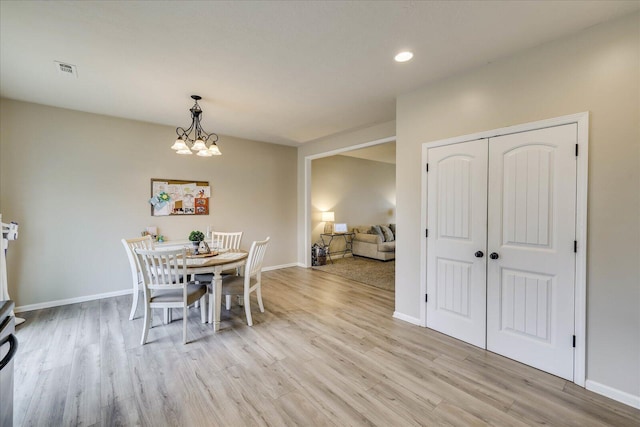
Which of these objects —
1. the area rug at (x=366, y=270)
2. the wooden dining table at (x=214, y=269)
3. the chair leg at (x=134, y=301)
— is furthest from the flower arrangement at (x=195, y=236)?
the area rug at (x=366, y=270)

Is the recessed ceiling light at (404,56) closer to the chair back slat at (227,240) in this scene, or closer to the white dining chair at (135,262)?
the white dining chair at (135,262)

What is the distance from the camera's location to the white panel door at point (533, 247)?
2.17 m

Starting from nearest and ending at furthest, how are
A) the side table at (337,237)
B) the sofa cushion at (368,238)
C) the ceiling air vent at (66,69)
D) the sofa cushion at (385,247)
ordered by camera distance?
1. the ceiling air vent at (66,69)
2. the sofa cushion at (385,247)
3. the sofa cushion at (368,238)
4. the side table at (337,237)

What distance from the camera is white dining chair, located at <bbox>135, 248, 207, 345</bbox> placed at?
2.66 m

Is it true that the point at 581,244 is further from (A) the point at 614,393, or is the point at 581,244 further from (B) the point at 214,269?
(B) the point at 214,269

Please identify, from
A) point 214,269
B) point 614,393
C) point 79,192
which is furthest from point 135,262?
point 614,393

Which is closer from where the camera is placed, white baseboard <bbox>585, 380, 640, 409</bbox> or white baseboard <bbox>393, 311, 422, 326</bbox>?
white baseboard <bbox>585, 380, 640, 409</bbox>

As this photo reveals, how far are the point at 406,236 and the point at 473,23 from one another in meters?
2.10

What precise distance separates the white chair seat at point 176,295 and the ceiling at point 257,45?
226 centimetres

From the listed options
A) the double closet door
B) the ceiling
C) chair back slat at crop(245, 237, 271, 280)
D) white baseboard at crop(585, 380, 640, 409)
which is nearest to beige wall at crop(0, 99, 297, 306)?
the ceiling

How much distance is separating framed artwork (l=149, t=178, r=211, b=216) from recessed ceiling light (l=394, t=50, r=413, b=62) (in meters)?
3.86

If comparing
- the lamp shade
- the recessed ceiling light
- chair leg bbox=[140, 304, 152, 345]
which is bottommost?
chair leg bbox=[140, 304, 152, 345]

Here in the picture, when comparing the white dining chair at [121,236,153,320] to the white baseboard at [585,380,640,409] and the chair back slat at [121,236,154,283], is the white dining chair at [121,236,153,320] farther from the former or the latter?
the white baseboard at [585,380,640,409]

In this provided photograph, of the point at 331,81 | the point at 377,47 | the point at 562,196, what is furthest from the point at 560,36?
the point at 331,81
